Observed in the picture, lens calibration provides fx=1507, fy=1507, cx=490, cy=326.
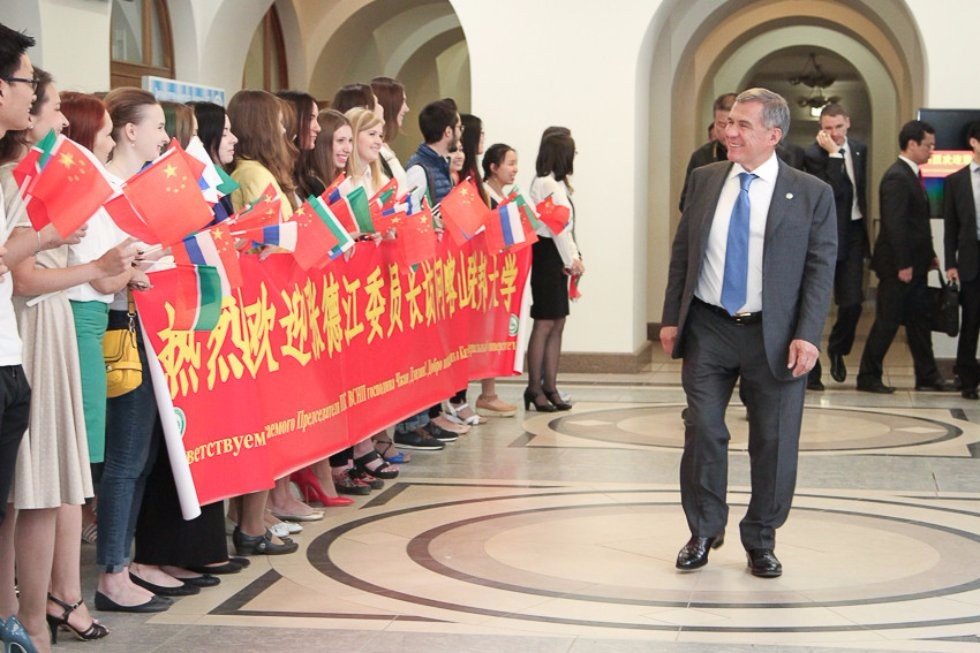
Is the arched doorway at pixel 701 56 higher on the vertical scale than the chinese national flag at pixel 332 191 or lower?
higher

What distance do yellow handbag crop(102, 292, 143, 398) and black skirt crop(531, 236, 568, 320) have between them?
494 centimetres

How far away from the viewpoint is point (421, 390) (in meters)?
7.62

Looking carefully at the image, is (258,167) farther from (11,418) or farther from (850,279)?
(850,279)

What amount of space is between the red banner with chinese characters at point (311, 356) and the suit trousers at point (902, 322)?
11.1 feet

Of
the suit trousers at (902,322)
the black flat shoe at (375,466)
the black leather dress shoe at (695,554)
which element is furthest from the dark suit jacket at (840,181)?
the black leather dress shoe at (695,554)

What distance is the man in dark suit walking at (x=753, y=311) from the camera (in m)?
5.15

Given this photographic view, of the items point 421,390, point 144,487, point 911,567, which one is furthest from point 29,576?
point 421,390

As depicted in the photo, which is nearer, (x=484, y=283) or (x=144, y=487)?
(x=144, y=487)

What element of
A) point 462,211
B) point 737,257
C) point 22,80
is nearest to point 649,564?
point 737,257

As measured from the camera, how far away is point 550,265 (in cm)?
939

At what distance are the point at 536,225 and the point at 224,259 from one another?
14.1 ft

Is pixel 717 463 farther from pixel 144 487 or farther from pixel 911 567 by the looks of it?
pixel 144 487

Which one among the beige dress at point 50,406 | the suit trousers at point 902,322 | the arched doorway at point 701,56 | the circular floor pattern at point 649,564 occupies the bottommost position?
the circular floor pattern at point 649,564

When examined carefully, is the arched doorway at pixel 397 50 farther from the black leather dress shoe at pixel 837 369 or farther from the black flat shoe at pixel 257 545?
the black flat shoe at pixel 257 545
